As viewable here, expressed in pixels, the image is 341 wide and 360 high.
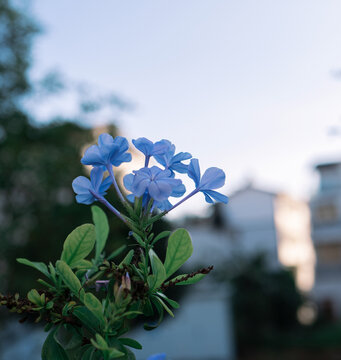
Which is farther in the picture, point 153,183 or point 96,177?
point 96,177

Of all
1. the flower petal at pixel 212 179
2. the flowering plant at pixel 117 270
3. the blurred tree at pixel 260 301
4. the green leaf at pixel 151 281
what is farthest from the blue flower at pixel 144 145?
the blurred tree at pixel 260 301

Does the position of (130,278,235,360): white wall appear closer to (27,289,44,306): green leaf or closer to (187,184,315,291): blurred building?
(187,184,315,291): blurred building

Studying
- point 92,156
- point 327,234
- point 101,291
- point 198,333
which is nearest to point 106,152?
point 92,156

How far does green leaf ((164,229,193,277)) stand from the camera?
2.40 ft

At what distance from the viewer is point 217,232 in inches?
833

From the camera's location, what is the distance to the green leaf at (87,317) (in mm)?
687

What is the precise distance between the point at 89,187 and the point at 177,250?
0.65 feet

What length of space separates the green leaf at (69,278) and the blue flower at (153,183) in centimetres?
16

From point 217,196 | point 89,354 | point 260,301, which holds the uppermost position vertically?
point 217,196

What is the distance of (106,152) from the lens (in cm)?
75

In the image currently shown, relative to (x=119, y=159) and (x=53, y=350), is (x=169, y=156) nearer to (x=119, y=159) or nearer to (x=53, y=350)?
(x=119, y=159)

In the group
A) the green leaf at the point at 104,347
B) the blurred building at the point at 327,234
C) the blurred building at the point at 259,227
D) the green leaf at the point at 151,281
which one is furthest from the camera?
the blurred building at the point at 327,234

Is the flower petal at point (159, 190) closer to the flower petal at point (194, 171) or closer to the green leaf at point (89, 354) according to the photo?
the flower petal at point (194, 171)

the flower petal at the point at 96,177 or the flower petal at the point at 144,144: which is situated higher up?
the flower petal at the point at 144,144
